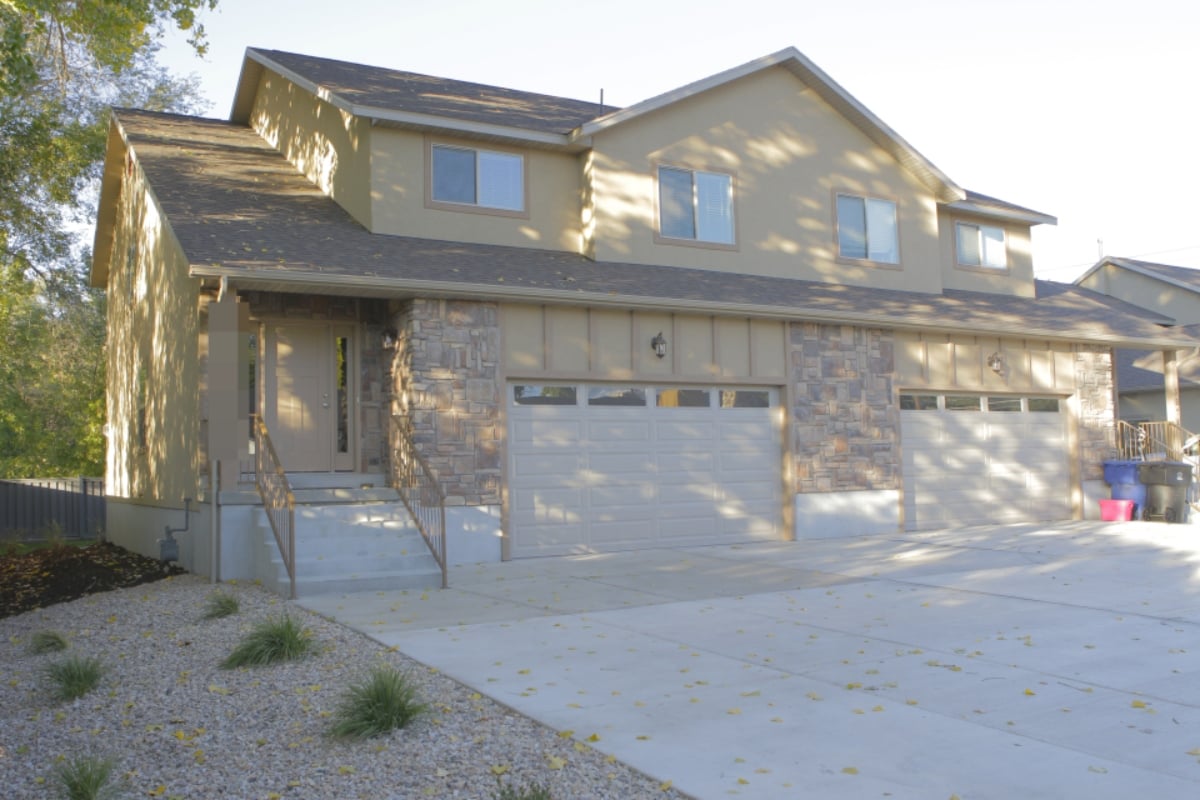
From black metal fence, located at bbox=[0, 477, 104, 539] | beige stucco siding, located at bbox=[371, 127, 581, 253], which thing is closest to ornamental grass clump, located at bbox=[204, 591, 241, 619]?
beige stucco siding, located at bbox=[371, 127, 581, 253]

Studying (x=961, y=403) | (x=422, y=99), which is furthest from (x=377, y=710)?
(x=961, y=403)

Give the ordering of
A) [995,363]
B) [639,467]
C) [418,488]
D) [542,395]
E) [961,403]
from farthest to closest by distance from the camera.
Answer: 1. [995,363]
2. [961,403]
3. [639,467]
4. [542,395]
5. [418,488]

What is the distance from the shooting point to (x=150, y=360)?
51.3ft

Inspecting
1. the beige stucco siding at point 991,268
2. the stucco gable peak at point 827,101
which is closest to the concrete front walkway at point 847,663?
the stucco gable peak at point 827,101

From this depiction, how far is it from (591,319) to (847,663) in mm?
7159

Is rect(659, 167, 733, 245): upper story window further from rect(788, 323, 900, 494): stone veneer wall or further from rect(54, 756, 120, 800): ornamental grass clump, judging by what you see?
rect(54, 756, 120, 800): ornamental grass clump

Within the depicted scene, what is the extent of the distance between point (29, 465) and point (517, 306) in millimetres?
26757

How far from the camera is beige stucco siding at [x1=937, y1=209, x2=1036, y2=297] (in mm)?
18719

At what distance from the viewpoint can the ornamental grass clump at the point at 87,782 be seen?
4895mm

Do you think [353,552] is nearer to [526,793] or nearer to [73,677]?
[73,677]

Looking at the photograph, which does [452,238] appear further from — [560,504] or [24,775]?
[24,775]

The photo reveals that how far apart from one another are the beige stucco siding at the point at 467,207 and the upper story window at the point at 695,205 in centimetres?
134

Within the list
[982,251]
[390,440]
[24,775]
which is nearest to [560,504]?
[390,440]

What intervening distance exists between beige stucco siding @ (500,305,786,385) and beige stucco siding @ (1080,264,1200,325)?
1765cm
